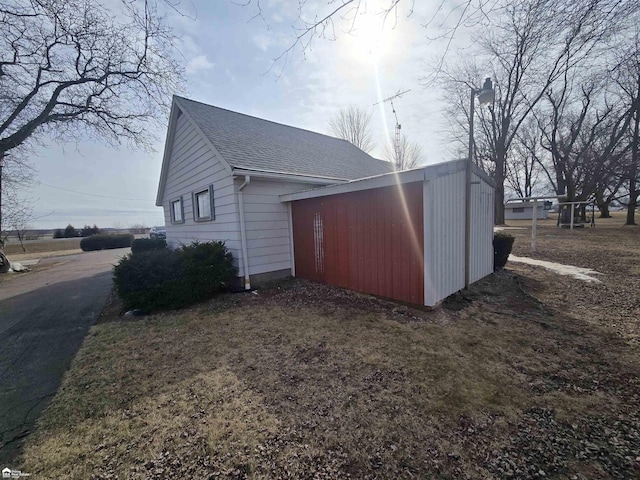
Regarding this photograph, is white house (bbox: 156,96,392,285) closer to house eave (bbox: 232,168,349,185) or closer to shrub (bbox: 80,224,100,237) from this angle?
house eave (bbox: 232,168,349,185)

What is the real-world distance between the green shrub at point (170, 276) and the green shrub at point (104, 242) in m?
23.0

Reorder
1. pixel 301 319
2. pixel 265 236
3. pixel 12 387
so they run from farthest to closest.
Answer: pixel 265 236 < pixel 301 319 < pixel 12 387

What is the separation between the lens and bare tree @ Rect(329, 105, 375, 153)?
24562 mm

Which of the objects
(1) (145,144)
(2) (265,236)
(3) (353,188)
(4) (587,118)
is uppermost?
(4) (587,118)

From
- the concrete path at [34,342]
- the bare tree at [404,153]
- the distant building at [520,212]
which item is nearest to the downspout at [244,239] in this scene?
the concrete path at [34,342]

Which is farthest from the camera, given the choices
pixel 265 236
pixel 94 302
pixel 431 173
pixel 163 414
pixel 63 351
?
pixel 265 236

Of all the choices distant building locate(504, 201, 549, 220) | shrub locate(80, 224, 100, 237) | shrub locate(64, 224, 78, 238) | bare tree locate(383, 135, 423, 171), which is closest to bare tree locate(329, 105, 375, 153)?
bare tree locate(383, 135, 423, 171)

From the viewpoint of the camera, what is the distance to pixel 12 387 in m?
2.96

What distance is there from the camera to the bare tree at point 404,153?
26359mm

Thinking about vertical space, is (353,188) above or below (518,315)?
above

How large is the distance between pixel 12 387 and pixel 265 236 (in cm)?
480

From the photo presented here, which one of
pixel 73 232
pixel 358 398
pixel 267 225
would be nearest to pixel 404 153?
pixel 267 225

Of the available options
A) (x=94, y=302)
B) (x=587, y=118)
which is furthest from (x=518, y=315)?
(x=587, y=118)

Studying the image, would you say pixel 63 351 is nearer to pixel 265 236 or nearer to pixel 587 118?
pixel 265 236
